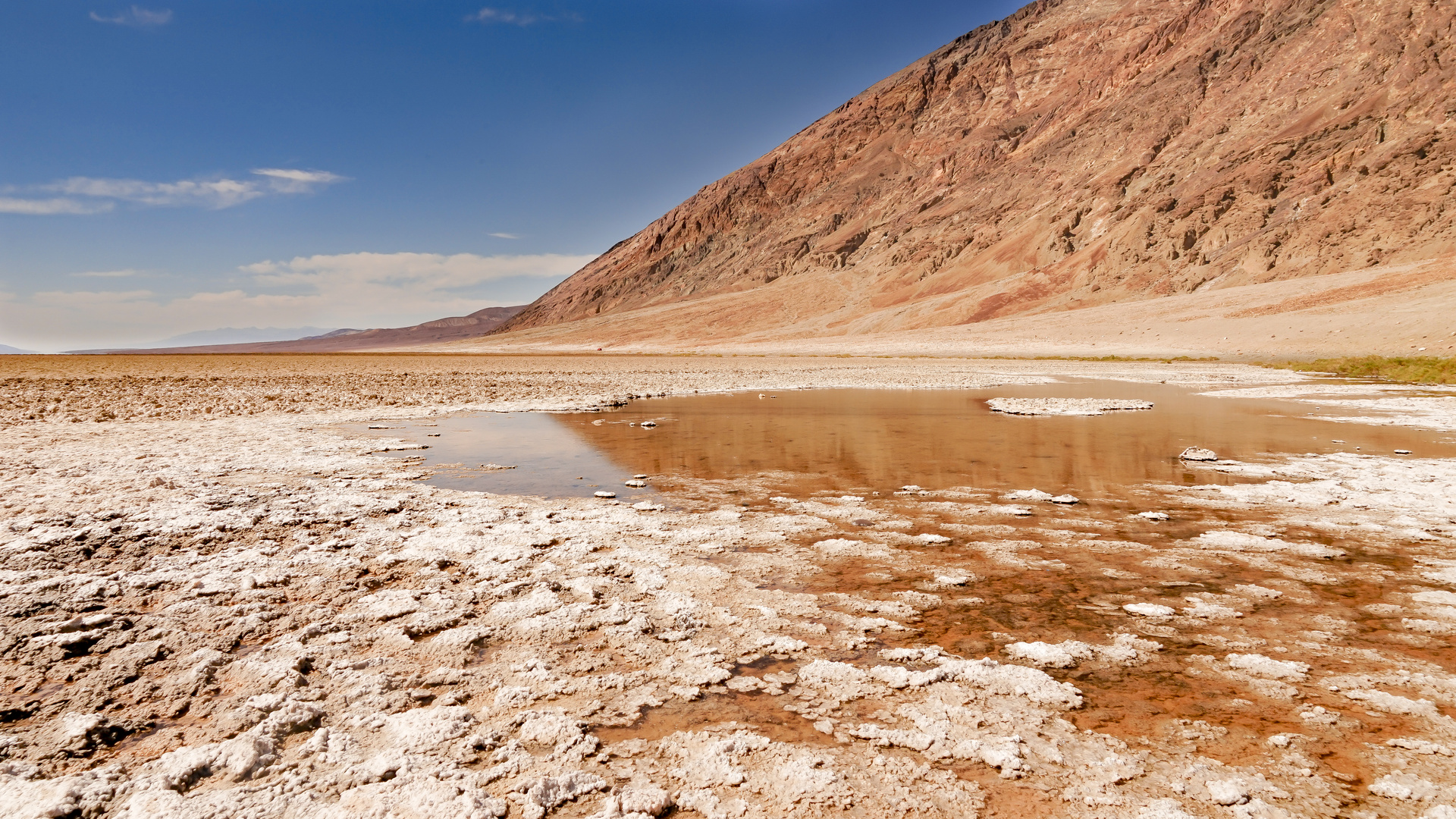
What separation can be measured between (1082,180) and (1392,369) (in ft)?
232

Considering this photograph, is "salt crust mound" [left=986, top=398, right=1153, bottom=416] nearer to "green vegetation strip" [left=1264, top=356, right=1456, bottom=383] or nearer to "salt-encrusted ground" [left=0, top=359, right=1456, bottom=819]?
"salt-encrusted ground" [left=0, top=359, right=1456, bottom=819]

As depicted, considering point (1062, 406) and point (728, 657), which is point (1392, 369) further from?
point (728, 657)

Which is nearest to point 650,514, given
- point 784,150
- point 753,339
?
point 753,339

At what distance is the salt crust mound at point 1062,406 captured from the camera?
14047mm

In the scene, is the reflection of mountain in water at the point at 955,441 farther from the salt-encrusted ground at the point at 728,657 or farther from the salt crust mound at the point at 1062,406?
the salt-encrusted ground at the point at 728,657

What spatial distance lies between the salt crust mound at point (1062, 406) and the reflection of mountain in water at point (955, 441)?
405mm

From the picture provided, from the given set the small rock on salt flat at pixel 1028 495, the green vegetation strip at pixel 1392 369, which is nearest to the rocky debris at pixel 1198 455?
the small rock on salt flat at pixel 1028 495

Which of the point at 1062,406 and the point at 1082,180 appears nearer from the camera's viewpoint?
the point at 1062,406

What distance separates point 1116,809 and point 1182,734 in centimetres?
62

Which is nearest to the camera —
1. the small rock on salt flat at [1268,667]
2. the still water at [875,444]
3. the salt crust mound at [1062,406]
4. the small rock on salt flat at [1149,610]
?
the small rock on salt flat at [1268,667]

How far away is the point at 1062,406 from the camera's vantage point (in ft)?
49.6

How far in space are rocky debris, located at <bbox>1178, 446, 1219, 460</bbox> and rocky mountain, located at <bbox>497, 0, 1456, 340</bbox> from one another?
62.7m

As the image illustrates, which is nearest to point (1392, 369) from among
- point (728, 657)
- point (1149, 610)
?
point (1149, 610)

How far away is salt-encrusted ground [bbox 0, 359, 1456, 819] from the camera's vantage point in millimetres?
2406
